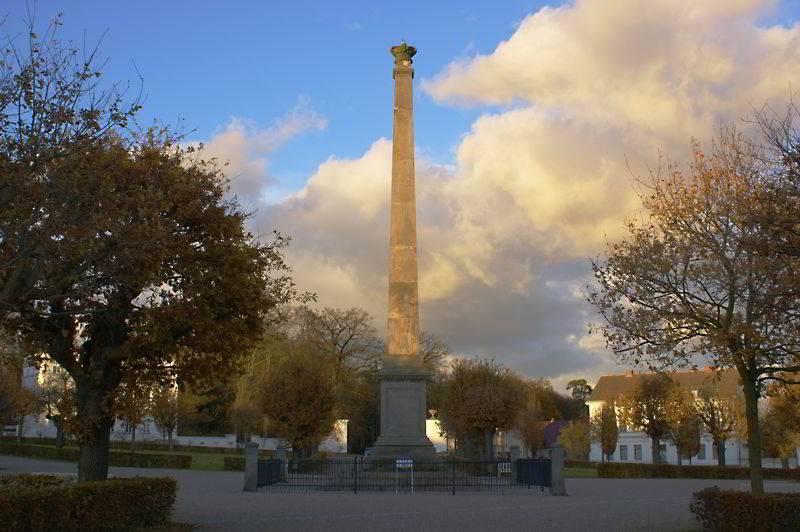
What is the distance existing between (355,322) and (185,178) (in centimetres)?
4800

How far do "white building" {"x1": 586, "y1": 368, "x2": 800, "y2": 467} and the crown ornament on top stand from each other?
42.2 metres

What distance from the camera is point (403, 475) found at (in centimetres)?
2773

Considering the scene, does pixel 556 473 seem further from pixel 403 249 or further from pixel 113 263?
pixel 113 263

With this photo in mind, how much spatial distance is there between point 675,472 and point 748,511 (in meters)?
34.9

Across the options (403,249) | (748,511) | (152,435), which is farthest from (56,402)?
(748,511)

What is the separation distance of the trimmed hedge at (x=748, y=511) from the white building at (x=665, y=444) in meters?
54.0

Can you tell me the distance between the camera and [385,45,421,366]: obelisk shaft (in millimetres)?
30781

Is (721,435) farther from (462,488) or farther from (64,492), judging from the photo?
(64,492)

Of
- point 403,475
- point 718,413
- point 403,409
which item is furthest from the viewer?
point 718,413

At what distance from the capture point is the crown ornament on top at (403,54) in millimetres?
33000

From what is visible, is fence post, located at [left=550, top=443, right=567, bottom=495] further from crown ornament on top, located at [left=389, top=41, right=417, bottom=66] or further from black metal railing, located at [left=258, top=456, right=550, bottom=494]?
crown ornament on top, located at [left=389, top=41, right=417, bottom=66]

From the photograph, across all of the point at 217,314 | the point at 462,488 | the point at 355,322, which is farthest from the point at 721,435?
the point at 217,314

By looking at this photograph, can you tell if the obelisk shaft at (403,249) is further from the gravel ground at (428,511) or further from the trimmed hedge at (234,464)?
the trimmed hedge at (234,464)

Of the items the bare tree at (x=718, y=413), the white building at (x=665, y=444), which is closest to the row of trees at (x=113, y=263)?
the bare tree at (x=718, y=413)
